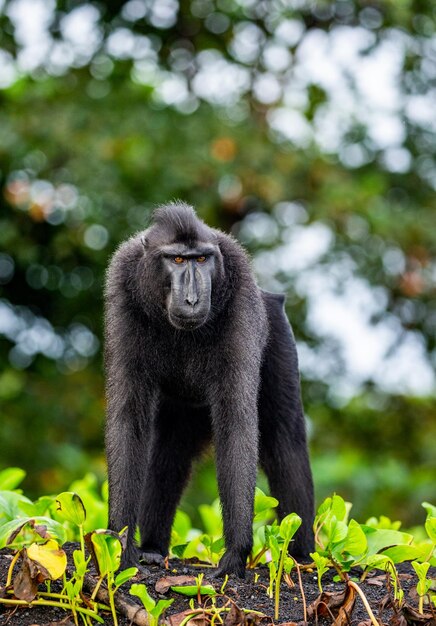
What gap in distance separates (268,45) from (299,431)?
26.5 ft

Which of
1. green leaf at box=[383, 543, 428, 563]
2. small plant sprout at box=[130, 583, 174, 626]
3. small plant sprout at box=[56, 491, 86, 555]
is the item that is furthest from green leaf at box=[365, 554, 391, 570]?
small plant sprout at box=[56, 491, 86, 555]

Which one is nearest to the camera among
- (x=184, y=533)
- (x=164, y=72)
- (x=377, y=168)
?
(x=184, y=533)

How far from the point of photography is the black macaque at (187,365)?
5301 mm

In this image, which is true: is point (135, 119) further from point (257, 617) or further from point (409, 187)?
point (257, 617)

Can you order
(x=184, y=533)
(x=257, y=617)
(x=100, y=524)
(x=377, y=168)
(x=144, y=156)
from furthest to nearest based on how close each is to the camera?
(x=377, y=168)
(x=144, y=156)
(x=184, y=533)
(x=100, y=524)
(x=257, y=617)

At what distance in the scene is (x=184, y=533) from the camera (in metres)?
6.76

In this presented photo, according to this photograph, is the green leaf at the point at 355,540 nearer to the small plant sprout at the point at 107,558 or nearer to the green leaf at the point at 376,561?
the green leaf at the point at 376,561

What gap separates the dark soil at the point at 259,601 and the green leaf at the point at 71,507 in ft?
1.10

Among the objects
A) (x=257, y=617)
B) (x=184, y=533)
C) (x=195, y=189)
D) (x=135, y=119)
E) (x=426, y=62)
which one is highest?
(x=426, y=62)

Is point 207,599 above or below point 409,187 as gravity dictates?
below

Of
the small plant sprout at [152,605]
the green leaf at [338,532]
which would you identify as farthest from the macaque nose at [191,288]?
the small plant sprout at [152,605]

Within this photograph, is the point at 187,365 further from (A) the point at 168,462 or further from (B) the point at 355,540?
(B) the point at 355,540

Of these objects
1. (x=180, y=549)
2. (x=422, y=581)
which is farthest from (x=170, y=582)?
(x=422, y=581)

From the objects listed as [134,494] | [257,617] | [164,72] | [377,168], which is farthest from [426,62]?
[257,617]
